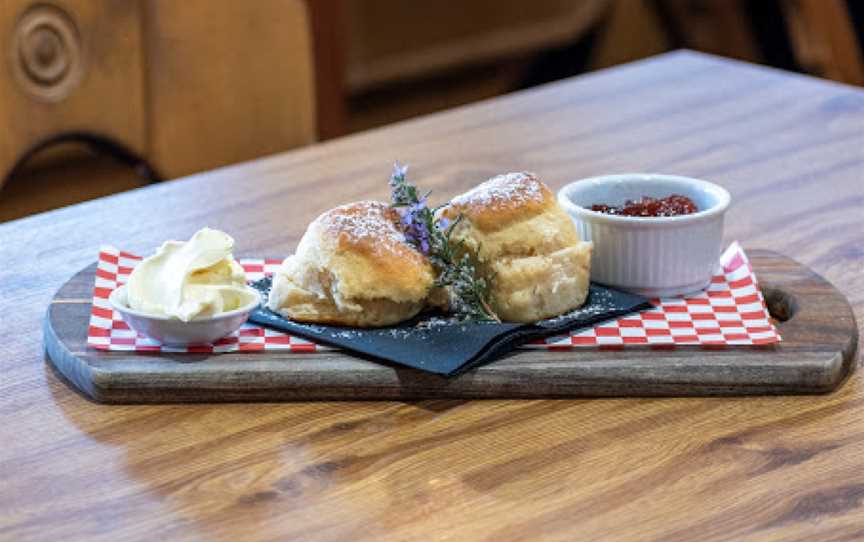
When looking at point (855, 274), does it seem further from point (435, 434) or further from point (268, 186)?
point (268, 186)

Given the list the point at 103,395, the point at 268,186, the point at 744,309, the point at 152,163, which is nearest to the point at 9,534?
the point at 103,395

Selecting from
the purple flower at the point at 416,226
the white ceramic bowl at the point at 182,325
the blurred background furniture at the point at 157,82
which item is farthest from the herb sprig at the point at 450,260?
the blurred background furniture at the point at 157,82

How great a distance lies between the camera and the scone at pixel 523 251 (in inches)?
41.4

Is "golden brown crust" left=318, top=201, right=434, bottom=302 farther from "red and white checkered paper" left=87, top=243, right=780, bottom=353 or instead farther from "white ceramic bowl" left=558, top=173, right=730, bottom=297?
"white ceramic bowl" left=558, top=173, right=730, bottom=297

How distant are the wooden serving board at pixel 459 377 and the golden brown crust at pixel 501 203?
11 cm

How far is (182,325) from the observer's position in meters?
1.00

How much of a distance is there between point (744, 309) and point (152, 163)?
894 millimetres

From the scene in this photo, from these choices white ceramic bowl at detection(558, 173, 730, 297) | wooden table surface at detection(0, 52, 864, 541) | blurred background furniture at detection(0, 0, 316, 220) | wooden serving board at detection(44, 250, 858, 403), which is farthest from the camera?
blurred background furniture at detection(0, 0, 316, 220)

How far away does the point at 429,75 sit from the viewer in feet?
12.0

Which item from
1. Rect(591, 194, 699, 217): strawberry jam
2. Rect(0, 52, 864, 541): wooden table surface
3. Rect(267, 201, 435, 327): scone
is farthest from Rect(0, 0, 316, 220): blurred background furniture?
Rect(591, 194, 699, 217): strawberry jam

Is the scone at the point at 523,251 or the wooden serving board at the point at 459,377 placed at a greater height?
the scone at the point at 523,251

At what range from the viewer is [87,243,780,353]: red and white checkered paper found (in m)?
1.03

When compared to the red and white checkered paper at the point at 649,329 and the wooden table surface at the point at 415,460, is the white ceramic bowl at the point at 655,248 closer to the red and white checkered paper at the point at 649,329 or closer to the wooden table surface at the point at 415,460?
the red and white checkered paper at the point at 649,329

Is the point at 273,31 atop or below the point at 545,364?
atop
